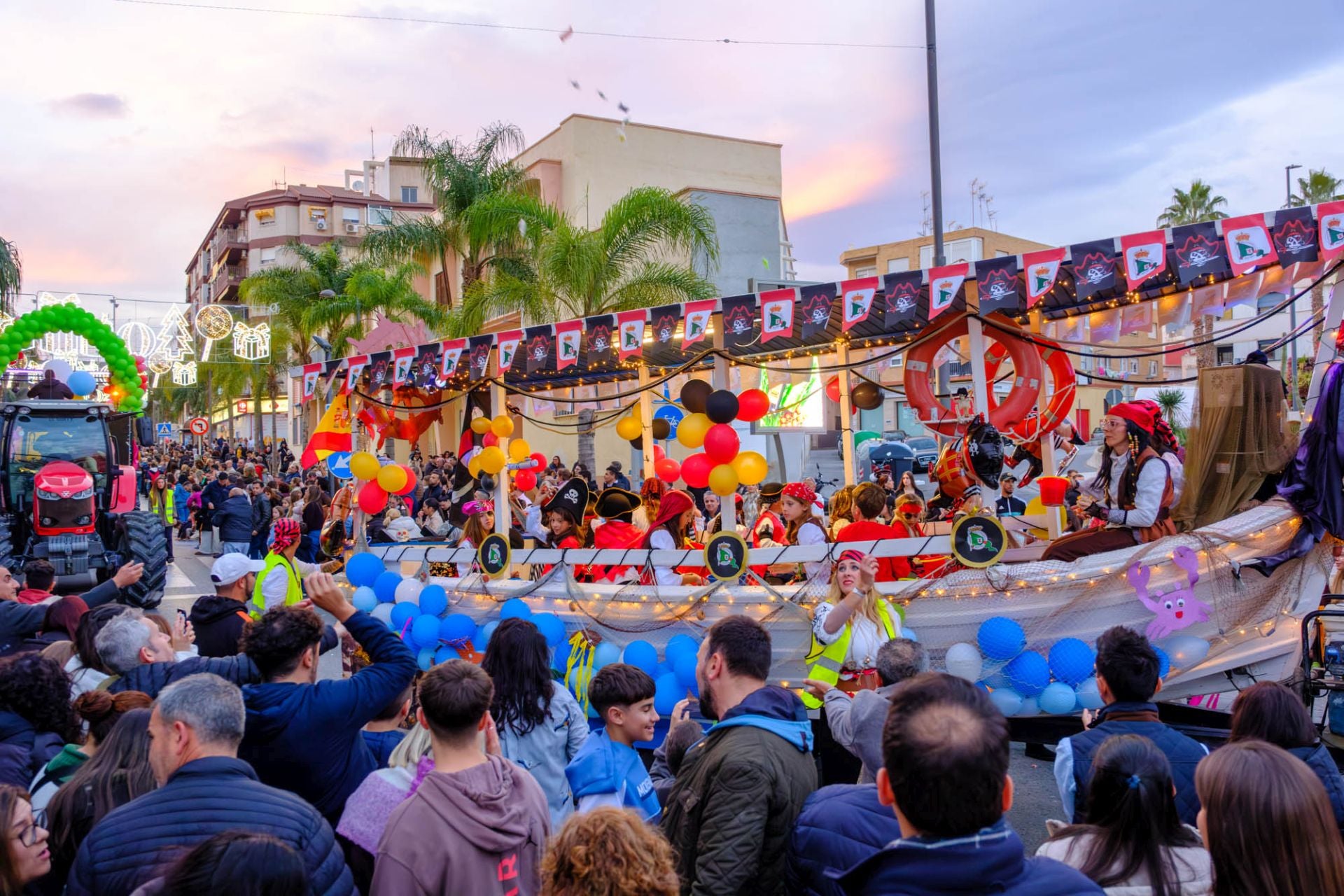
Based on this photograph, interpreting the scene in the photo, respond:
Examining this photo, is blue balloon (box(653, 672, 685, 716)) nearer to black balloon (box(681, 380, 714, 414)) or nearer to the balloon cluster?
black balloon (box(681, 380, 714, 414))

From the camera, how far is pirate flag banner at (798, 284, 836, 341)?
8312mm

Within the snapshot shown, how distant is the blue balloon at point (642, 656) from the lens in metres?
7.19

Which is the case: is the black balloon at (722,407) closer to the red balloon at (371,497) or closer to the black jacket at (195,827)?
the red balloon at (371,497)

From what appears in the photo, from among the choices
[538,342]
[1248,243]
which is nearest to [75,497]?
[538,342]

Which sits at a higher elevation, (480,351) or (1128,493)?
(480,351)

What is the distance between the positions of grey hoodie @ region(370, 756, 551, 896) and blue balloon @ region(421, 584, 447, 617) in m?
6.38

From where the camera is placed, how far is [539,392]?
1498 cm

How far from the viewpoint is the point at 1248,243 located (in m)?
6.73

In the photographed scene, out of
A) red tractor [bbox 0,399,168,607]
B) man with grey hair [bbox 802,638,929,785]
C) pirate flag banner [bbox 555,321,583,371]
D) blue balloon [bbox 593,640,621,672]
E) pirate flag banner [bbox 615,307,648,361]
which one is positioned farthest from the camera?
red tractor [bbox 0,399,168,607]

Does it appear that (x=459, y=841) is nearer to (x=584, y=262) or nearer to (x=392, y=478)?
(x=392, y=478)

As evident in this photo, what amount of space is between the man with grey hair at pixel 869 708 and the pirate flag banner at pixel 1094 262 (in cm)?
420

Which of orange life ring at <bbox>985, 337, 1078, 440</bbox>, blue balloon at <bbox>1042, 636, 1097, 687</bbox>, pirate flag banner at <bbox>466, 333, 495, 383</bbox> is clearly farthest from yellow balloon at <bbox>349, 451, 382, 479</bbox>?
blue balloon at <bbox>1042, 636, 1097, 687</bbox>

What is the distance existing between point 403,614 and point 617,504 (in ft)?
7.97

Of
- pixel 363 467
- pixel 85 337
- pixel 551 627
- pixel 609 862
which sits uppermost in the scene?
pixel 85 337
